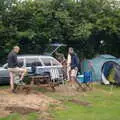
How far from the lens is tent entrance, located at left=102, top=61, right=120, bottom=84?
23844 millimetres

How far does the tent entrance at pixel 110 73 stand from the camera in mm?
23844

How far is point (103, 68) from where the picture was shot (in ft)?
81.1

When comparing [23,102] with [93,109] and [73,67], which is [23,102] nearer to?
[93,109]

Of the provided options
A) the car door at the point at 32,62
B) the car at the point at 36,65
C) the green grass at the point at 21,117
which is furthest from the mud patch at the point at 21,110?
the car door at the point at 32,62

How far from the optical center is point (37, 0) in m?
27.6

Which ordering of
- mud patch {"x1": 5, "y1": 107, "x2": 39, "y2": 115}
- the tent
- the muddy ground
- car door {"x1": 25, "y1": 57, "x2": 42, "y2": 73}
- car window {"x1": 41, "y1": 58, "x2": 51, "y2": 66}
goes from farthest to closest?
1. the tent
2. car window {"x1": 41, "y1": 58, "x2": 51, "y2": 66}
3. car door {"x1": 25, "y1": 57, "x2": 42, "y2": 73}
4. the muddy ground
5. mud patch {"x1": 5, "y1": 107, "x2": 39, "y2": 115}

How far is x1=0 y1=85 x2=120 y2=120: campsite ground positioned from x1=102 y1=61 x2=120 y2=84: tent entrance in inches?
166

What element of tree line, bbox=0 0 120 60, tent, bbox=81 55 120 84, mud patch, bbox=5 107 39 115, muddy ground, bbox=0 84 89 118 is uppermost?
tree line, bbox=0 0 120 60

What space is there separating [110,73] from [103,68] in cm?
60

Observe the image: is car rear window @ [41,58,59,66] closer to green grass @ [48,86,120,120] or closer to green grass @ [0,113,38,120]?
green grass @ [48,86,120,120]

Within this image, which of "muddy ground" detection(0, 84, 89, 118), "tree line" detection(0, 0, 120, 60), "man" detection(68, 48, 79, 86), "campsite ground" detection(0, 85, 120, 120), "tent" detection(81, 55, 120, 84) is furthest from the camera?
"tree line" detection(0, 0, 120, 60)

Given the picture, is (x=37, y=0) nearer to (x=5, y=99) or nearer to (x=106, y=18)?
Result: (x=106, y=18)

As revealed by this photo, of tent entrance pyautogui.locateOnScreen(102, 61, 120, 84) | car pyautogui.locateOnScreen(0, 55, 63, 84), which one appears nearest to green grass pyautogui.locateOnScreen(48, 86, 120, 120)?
car pyautogui.locateOnScreen(0, 55, 63, 84)

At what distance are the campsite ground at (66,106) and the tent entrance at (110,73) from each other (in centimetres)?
421
